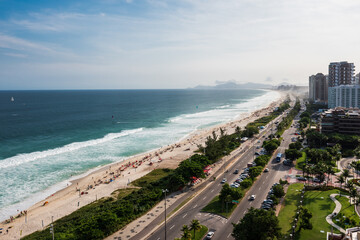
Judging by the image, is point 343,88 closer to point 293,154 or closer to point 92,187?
point 293,154

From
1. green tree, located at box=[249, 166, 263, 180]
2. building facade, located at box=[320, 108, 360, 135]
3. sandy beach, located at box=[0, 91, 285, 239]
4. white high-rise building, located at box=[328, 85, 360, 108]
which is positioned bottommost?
sandy beach, located at box=[0, 91, 285, 239]

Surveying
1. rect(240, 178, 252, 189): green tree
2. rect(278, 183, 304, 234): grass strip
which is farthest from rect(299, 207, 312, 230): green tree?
rect(240, 178, 252, 189): green tree

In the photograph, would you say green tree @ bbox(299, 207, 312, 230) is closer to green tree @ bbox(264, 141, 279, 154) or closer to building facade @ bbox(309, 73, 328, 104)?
green tree @ bbox(264, 141, 279, 154)

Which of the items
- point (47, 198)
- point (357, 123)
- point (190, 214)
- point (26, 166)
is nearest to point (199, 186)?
point (190, 214)

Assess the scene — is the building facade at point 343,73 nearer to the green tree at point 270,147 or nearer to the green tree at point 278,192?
the green tree at point 270,147

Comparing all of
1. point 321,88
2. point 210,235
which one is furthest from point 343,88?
point 210,235

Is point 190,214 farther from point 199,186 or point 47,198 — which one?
point 47,198

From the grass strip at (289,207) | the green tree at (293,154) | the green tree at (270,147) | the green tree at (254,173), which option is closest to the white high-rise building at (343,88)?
the green tree at (270,147)
